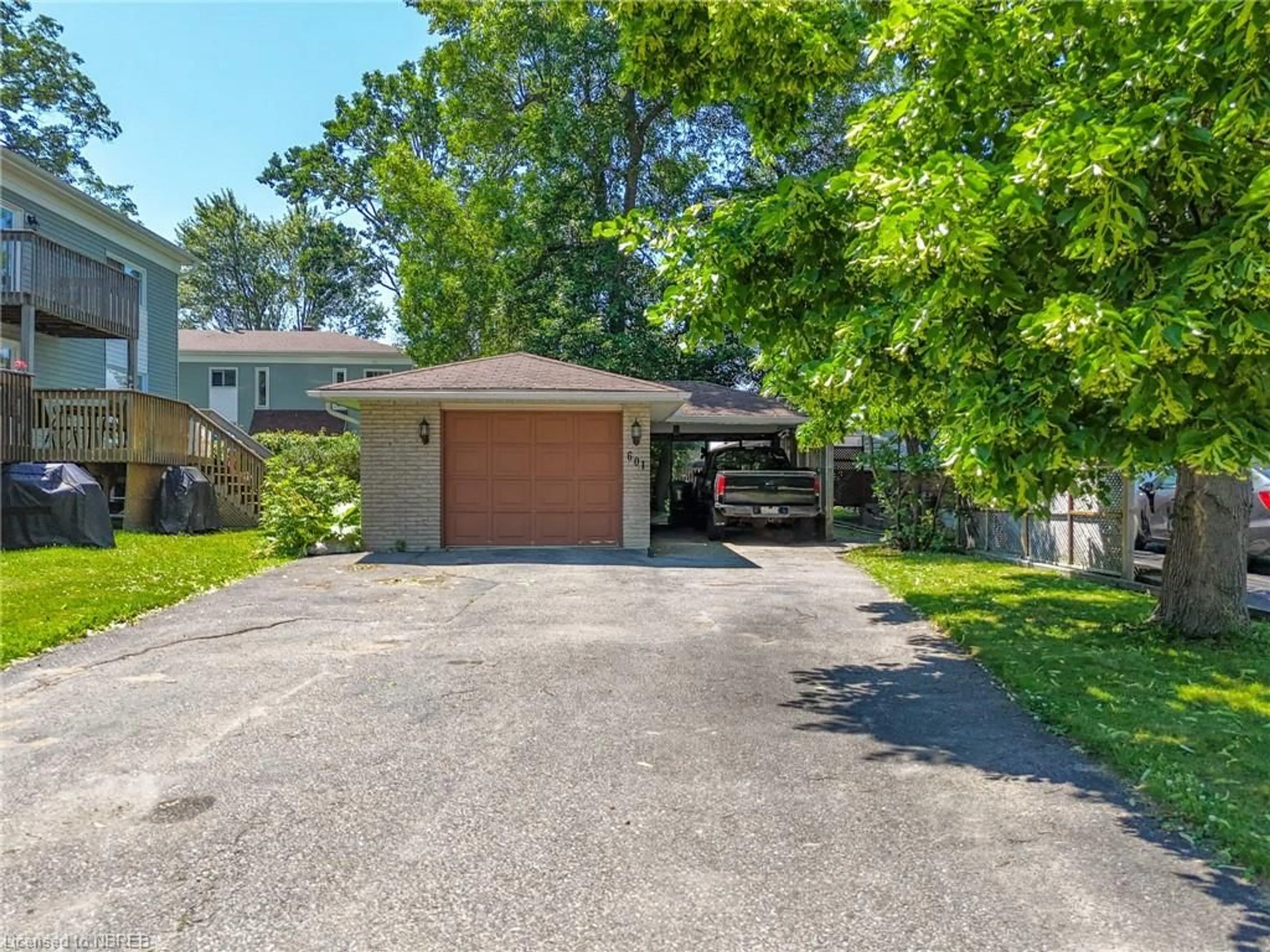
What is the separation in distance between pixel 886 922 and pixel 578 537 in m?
10.8

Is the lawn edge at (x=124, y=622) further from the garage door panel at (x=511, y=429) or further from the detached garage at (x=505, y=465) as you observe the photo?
the garage door panel at (x=511, y=429)

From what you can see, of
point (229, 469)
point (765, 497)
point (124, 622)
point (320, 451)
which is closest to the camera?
point (124, 622)

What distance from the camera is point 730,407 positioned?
1619 cm

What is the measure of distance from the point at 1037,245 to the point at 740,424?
11.5m

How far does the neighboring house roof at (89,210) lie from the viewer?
15.0 m

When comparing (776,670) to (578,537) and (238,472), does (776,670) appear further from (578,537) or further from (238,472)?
(238,472)

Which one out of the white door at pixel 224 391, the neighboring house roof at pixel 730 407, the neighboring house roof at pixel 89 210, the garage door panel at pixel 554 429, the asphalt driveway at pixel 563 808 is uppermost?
the neighboring house roof at pixel 89 210

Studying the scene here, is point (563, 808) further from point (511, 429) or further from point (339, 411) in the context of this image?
point (339, 411)

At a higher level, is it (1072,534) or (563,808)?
(1072,534)

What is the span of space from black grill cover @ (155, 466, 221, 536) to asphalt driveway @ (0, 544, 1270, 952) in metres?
8.87

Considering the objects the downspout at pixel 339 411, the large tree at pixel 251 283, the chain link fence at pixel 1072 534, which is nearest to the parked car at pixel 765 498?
the chain link fence at pixel 1072 534

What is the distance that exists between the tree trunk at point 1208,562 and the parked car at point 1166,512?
12.9 feet

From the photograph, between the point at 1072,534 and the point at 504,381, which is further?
the point at 504,381

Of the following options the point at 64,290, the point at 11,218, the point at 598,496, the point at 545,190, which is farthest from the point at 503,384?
the point at 545,190
